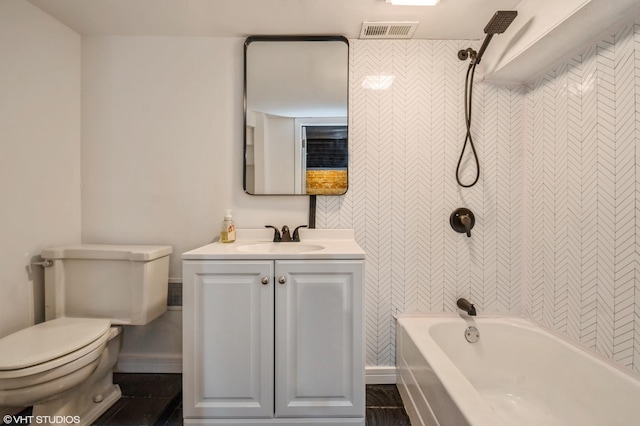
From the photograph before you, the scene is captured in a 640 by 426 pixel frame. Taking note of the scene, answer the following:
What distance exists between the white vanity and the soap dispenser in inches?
13.6

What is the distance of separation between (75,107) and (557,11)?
2.42 m

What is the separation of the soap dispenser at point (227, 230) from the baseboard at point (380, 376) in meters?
1.10

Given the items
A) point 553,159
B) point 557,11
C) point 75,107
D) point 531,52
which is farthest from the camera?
point 75,107

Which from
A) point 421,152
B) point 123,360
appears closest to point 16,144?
point 123,360

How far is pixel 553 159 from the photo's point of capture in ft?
4.35

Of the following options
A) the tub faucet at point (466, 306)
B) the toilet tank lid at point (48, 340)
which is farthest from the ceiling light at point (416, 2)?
the toilet tank lid at point (48, 340)

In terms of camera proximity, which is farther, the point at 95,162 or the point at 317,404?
the point at 95,162

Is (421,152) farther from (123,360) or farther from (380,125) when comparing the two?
(123,360)

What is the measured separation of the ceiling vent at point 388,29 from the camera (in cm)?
138

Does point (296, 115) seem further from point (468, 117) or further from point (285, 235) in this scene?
point (468, 117)
